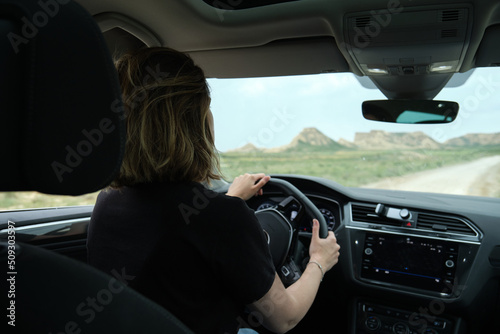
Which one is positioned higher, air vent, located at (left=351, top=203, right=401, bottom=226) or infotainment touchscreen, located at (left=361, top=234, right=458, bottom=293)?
air vent, located at (left=351, top=203, right=401, bottom=226)

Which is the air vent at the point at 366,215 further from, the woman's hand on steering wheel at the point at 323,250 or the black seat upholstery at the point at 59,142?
the black seat upholstery at the point at 59,142

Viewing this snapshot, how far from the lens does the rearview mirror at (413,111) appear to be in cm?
295

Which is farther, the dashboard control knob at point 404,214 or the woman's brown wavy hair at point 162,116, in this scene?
the dashboard control knob at point 404,214

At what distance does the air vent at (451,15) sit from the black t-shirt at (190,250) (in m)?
1.59

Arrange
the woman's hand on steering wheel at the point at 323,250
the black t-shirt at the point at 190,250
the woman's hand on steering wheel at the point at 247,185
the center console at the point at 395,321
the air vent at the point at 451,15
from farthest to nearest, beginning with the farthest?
1. the center console at the point at 395,321
2. the woman's hand on steering wheel at the point at 247,185
3. the air vent at the point at 451,15
4. the woman's hand on steering wheel at the point at 323,250
5. the black t-shirt at the point at 190,250

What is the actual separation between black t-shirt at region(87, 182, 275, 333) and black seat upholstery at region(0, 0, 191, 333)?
34cm

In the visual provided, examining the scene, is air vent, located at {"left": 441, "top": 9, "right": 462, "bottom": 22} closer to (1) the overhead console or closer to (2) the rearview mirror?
(1) the overhead console

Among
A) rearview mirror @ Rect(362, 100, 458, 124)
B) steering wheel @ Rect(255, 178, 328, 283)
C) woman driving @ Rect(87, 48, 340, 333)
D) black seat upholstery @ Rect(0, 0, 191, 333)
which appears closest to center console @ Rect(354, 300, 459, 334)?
steering wheel @ Rect(255, 178, 328, 283)

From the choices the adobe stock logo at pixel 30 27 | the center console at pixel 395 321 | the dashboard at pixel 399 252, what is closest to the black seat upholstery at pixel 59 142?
the adobe stock logo at pixel 30 27

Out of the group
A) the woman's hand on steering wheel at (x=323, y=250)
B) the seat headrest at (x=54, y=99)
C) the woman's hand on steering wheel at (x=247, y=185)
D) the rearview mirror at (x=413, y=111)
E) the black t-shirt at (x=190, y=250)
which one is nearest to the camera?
the seat headrest at (x=54, y=99)

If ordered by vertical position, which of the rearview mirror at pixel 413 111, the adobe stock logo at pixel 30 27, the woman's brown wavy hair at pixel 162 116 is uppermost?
the adobe stock logo at pixel 30 27

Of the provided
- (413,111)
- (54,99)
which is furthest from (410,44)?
(54,99)

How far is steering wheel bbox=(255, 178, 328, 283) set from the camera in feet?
7.57

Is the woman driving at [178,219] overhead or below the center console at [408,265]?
overhead
